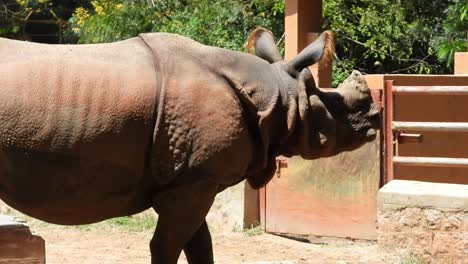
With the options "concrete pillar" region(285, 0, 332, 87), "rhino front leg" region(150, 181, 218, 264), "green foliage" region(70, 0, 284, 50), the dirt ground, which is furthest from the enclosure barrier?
"green foliage" region(70, 0, 284, 50)

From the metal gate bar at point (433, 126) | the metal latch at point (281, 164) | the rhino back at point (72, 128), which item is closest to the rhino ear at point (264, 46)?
the rhino back at point (72, 128)

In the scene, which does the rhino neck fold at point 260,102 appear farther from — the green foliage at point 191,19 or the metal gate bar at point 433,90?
the green foliage at point 191,19

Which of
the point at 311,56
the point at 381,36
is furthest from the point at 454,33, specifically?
the point at 311,56

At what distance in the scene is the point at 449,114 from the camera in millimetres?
10242

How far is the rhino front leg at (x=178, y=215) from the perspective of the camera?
191 inches

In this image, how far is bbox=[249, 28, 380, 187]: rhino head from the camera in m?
5.16

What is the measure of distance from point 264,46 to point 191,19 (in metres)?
9.61

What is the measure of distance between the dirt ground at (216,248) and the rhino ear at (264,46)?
11.1 feet

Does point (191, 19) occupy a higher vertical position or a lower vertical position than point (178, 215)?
higher

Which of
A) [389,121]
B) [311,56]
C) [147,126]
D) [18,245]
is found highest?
[311,56]

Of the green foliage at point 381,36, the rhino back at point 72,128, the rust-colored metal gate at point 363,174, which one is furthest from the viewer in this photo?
the green foliage at point 381,36

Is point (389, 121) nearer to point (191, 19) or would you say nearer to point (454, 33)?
point (191, 19)

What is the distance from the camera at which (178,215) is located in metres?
4.86

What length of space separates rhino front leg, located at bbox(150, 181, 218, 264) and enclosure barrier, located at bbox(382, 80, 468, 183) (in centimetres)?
430
